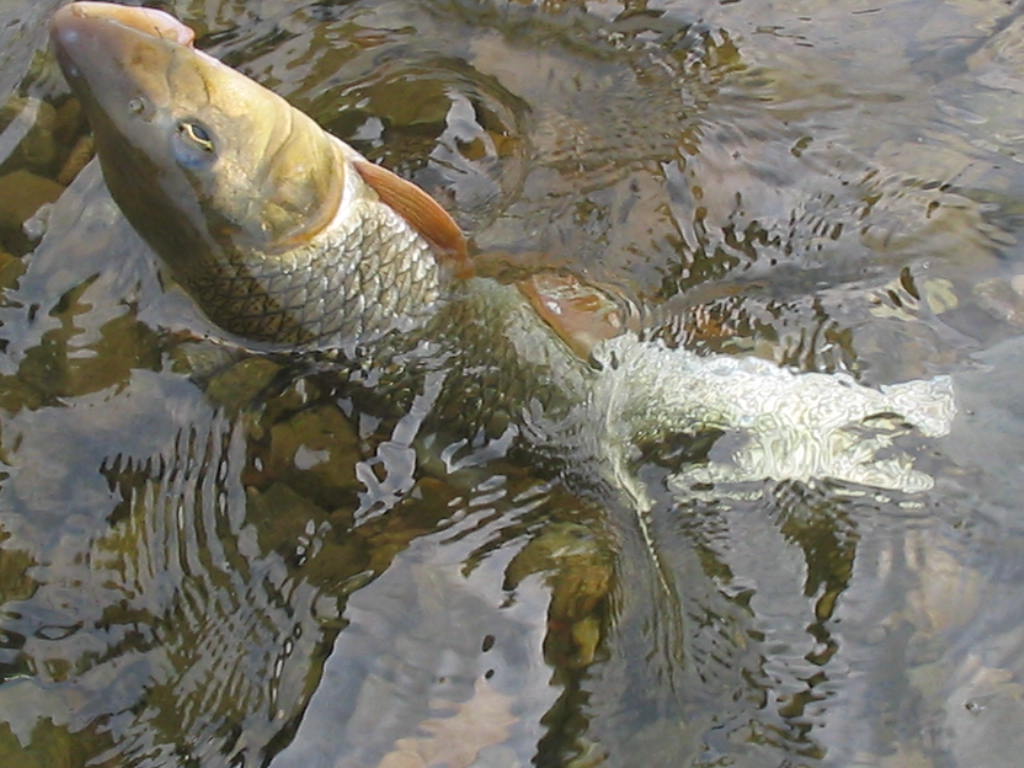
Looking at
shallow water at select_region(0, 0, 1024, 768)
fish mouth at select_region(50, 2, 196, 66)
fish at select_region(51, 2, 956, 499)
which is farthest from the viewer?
shallow water at select_region(0, 0, 1024, 768)

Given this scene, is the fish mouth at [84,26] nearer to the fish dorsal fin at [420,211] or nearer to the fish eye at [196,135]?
the fish eye at [196,135]

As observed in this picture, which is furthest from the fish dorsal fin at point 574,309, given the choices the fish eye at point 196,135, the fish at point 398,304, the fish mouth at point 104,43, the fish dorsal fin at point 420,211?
the fish mouth at point 104,43

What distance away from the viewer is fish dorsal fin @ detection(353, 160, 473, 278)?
2.95 m

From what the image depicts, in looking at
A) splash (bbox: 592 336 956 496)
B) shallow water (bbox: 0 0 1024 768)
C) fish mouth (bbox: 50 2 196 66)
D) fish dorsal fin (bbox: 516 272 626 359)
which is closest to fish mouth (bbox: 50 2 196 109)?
fish mouth (bbox: 50 2 196 66)

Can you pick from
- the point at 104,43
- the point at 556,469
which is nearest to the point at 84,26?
the point at 104,43

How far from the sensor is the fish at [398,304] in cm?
266

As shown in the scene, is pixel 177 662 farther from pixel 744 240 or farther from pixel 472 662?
pixel 744 240

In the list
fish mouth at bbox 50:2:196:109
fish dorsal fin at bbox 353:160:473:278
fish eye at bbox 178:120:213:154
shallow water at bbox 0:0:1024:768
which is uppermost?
fish mouth at bbox 50:2:196:109

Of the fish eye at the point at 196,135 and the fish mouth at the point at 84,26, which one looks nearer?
the fish mouth at the point at 84,26

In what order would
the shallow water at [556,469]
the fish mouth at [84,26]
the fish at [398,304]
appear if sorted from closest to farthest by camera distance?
the fish mouth at [84,26] < the fish at [398,304] < the shallow water at [556,469]

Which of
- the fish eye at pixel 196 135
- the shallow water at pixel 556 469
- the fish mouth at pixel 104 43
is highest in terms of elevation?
the fish mouth at pixel 104 43

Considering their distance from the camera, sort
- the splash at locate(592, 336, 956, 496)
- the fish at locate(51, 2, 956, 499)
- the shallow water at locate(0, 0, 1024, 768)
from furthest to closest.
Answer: the splash at locate(592, 336, 956, 496) → the shallow water at locate(0, 0, 1024, 768) → the fish at locate(51, 2, 956, 499)

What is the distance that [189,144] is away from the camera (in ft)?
8.85

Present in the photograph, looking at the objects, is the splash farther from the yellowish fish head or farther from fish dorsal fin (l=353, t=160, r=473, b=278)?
the yellowish fish head
